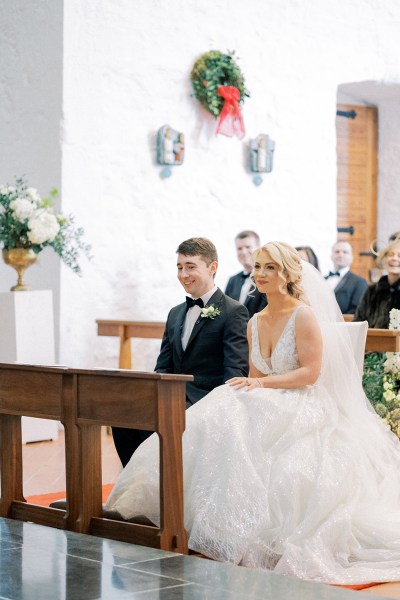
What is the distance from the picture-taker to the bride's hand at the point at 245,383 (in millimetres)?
4859

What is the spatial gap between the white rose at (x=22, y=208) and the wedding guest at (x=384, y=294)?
2.39m

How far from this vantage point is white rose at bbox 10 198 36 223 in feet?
24.9

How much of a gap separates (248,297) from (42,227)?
1.68 m

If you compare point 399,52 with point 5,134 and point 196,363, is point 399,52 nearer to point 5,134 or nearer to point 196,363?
point 5,134

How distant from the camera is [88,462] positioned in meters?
4.67

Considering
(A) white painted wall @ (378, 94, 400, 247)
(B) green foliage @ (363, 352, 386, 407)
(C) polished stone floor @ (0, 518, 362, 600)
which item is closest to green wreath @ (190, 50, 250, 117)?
(A) white painted wall @ (378, 94, 400, 247)

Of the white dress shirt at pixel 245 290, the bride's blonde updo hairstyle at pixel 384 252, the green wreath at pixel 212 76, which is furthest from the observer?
the green wreath at pixel 212 76

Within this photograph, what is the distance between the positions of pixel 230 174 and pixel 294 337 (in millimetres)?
4638

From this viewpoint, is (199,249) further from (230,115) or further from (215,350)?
(230,115)

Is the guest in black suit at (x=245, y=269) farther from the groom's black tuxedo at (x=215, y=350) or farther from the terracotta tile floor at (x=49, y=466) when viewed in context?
the groom's black tuxedo at (x=215, y=350)

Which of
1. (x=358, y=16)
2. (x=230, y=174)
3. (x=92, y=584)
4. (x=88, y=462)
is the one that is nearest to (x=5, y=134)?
(x=230, y=174)

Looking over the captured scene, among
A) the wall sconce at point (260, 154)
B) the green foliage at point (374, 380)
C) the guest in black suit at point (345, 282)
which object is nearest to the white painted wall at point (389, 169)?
the guest in black suit at point (345, 282)

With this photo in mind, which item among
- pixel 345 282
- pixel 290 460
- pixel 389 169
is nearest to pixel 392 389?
pixel 290 460

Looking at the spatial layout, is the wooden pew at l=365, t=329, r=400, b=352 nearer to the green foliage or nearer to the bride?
the green foliage
